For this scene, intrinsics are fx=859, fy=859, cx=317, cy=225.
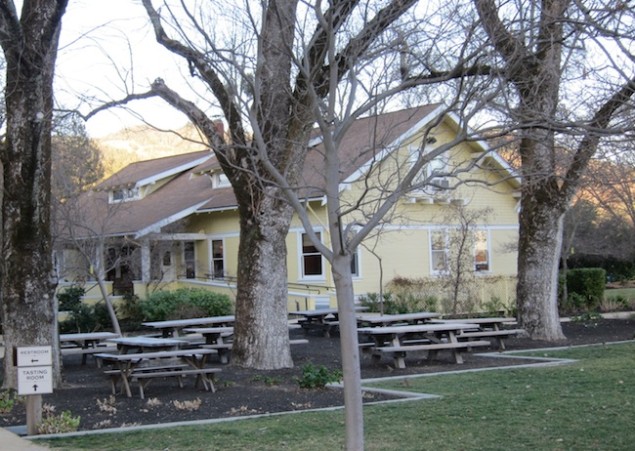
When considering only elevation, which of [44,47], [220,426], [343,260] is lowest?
[220,426]

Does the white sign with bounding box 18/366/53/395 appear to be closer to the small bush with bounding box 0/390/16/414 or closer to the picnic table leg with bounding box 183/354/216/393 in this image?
the small bush with bounding box 0/390/16/414

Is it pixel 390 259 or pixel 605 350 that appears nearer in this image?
pixel 605 350

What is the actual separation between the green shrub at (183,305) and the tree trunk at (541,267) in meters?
10.6

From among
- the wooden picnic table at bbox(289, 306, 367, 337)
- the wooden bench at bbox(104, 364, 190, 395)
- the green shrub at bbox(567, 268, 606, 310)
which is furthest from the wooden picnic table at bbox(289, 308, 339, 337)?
the green shrub at bbox(567, 268, 606, 310)

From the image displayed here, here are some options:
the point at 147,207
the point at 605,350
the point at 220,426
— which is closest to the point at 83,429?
the point at 220,426

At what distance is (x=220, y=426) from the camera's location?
9352mm

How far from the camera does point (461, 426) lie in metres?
8.85

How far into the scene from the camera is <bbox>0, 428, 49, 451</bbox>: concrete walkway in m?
8.20

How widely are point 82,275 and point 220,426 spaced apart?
62.4ft

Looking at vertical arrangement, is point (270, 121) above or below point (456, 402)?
above

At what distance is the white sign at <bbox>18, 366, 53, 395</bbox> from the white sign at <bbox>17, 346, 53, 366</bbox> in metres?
0.05

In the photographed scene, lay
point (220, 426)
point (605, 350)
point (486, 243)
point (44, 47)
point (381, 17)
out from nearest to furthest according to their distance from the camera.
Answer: point (381, 17) → point (220, 426) → point (44, 47) → point (605, 350) → point (486, 243)

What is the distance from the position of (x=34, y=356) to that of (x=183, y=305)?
16282mm

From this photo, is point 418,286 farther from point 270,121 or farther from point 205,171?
point 270,121
